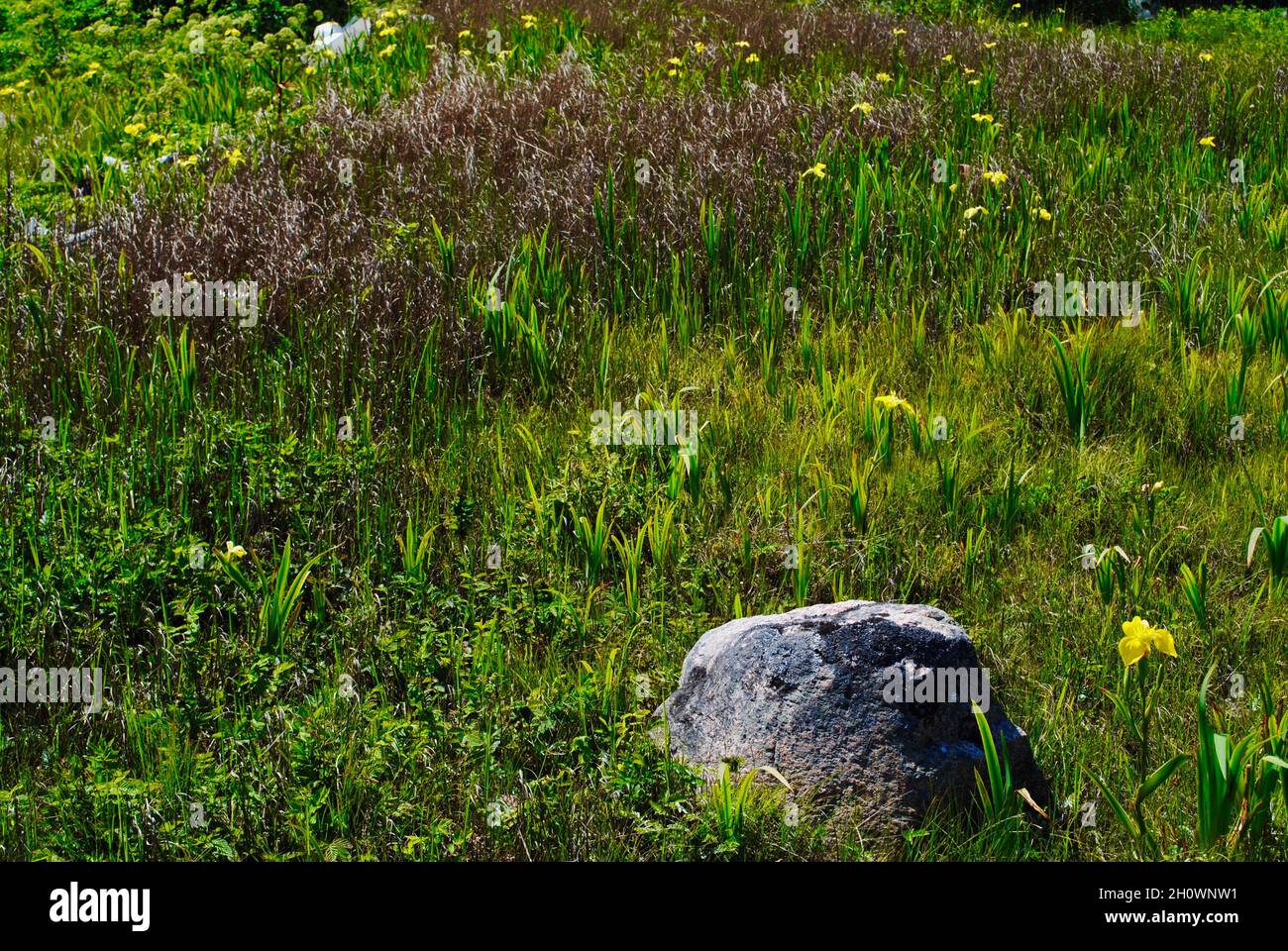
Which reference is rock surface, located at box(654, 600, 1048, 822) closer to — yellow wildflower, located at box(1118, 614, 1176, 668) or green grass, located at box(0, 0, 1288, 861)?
green grass, located at box(0, 0, 1288, 861)

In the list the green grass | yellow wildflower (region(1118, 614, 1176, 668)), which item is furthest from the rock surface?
yellow wildflower (region(1118, 614, 1176, 668))

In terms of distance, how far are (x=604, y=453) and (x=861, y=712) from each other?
1.62 metres

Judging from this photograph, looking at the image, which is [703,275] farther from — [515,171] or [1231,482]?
[1231,482]

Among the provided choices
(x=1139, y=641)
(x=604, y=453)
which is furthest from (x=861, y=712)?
(x=604, y=453)

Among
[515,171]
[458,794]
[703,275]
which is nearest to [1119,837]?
[458,794]

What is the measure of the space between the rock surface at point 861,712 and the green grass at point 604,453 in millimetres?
84

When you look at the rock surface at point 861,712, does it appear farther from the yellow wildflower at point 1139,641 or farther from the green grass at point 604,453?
the yellow wildflower at point 1139,641

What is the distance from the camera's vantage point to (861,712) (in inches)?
102

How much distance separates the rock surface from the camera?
101 inches

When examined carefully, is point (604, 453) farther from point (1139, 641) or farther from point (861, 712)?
point (1139, 641)

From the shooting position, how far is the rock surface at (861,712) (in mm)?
2562

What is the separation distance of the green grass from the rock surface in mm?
84

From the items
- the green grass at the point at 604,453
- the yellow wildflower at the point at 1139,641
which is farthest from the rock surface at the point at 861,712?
the yellow wildflower at the point at 1139,641
